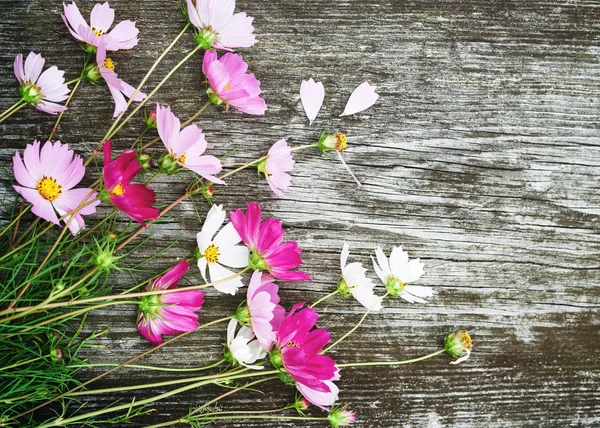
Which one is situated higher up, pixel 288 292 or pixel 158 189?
pixel 158 189

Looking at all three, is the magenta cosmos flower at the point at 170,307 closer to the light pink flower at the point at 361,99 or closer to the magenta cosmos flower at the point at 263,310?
the magenta cosmos flower at the point at 263,310

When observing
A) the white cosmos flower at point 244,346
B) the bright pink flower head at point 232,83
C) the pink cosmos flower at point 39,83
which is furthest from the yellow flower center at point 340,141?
the pink cosmos flower at point 39,83

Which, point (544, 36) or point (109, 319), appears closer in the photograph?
point (109, 319)

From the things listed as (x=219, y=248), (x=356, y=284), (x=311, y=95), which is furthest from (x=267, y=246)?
(x=311, y=95)

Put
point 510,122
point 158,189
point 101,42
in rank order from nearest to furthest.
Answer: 1. point 101,42
2. point 158,189
3. point 510,122

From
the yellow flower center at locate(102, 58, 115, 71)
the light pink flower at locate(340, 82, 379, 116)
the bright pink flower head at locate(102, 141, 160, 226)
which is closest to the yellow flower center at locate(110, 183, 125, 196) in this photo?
the bright pink flower head at locate(102, 141, 160, 226)

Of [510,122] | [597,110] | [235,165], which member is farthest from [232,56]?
[597,110]

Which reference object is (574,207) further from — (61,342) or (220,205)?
(61,342)
